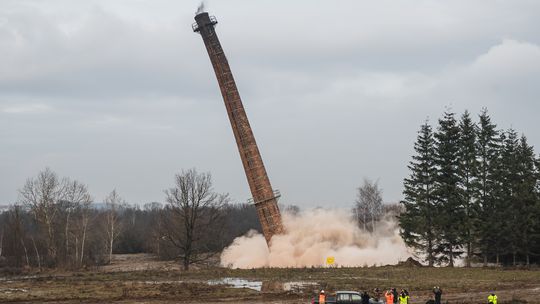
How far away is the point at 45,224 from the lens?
63406 mm

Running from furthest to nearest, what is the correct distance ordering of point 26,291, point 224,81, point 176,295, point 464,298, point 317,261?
point 224,81
point 317,261
point 26,291
point 176,295
point 464,298

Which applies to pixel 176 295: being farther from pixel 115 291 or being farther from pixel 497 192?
pixel 497 192

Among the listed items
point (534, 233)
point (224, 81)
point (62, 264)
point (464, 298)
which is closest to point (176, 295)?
point (464, 298)

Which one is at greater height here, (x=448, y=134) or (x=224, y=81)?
(x=224, y=81)

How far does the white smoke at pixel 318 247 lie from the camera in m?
47.0

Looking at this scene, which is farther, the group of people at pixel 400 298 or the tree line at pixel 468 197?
the tree line at pixel 468 197

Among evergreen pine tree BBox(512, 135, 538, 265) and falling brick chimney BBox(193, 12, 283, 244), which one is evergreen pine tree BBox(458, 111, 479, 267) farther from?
falling brick chimney BBox(193, 12, 283, 244)

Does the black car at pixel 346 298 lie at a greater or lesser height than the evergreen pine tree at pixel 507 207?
lesser

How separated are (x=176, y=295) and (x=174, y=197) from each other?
22.8 metres

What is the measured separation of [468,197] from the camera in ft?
148

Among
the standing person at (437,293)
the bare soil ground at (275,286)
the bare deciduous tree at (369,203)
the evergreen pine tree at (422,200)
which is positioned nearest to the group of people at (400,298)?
the standing person at (437,293)

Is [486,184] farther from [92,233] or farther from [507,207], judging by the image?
[92,233]

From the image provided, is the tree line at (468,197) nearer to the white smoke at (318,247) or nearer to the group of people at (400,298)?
the white smoke at (318,247)

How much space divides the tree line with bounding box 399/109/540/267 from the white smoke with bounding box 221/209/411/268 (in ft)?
12.7
